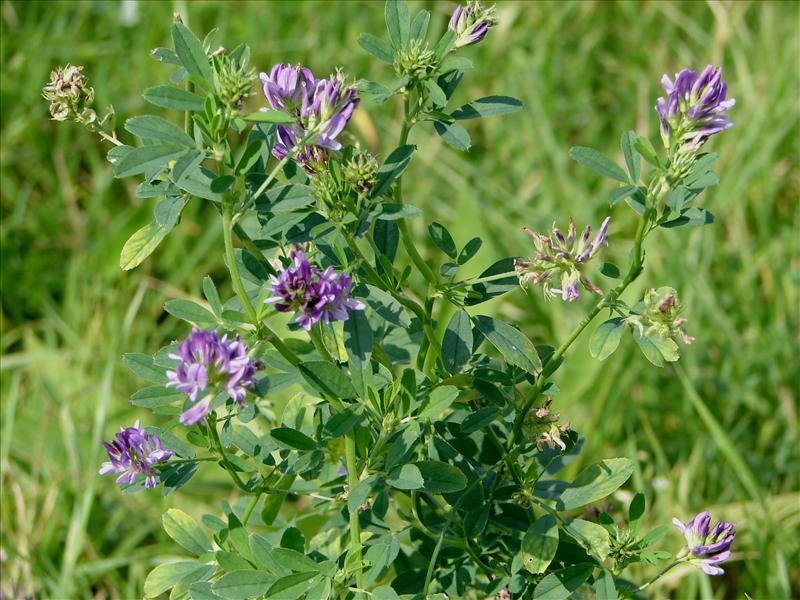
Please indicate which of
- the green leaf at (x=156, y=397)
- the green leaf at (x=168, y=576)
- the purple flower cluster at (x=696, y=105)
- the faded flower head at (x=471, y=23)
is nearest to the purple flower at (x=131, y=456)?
the green leaf at (x=156, y=397)

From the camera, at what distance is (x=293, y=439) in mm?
1429

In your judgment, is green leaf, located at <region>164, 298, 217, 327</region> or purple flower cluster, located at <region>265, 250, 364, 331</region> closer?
purple flower cluster, located at <region>265, 250, 364, 331</region>

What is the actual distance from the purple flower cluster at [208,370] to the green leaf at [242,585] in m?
0.30

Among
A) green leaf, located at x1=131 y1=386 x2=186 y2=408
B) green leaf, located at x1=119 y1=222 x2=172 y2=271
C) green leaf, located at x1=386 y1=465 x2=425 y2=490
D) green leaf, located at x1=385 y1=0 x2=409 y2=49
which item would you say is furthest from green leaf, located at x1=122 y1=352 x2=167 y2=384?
green leaf, located at x1=385 y1=0 x2=409 y2=49

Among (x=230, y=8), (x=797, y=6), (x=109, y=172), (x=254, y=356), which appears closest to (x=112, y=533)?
(x=109, y=172)

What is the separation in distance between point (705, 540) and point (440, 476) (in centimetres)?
40

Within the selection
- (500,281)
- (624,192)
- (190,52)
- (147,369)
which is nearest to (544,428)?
(500,281)

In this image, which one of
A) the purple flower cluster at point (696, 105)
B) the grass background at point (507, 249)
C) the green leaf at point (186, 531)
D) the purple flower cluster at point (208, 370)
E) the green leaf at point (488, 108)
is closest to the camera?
the purple flower cluster at point (208, 370)

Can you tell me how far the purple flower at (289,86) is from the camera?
1342mm

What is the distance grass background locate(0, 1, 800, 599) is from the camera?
2498mm

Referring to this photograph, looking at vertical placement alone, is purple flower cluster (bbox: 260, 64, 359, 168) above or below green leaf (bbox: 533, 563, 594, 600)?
above

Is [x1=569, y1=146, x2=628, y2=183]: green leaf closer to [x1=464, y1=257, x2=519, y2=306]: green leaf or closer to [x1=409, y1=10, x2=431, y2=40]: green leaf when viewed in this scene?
[x1=464, y1=257, x2=519, y2=306]: green leaf

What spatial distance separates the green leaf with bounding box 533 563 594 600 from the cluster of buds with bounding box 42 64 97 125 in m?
0.90

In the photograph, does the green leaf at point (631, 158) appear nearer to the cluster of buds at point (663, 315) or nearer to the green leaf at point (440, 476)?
the cluster of buds at point (663, 315)
